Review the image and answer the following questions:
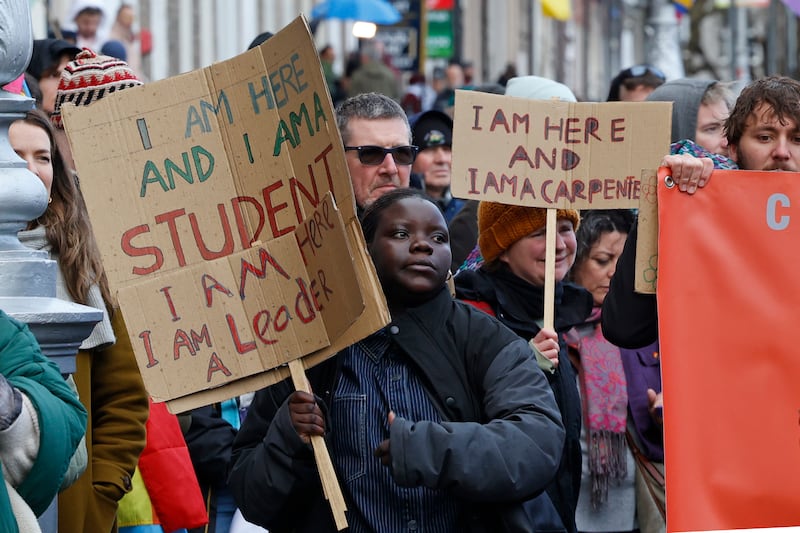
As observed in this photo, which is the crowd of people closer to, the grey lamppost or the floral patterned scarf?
the floral patterned scarf

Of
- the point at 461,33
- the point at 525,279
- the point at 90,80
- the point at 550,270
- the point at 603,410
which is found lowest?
the point at 461,33

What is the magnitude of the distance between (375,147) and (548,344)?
0.98 meters

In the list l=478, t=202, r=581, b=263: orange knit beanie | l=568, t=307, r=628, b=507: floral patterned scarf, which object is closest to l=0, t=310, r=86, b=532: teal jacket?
l=478, t=202, r=581, b=263: orange knit beanie

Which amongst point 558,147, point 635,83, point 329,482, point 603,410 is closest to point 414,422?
point 329,482

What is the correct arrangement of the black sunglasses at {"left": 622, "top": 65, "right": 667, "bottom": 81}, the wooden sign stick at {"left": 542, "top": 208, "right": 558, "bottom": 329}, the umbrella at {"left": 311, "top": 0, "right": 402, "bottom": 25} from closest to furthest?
the wooden sign stick at {"left": 542, "top": 208, "right": 558, "bottom": 329}
the black sunglasses at {"left": 622, "top": 65, "right": 667, "bottom": 81}
the umbrella at {"left": 311, "top": 0, "right": 402, "bottom": 25}

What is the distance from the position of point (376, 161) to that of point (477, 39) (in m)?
36.6

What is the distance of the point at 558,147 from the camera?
19.5ft

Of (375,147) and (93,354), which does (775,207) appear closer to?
(375,147)

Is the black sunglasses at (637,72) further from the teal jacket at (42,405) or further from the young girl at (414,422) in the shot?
the teal jacket at (42,405)

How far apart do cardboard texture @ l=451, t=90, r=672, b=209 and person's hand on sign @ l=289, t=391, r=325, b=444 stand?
164 cm

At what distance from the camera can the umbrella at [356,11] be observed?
18.5 m

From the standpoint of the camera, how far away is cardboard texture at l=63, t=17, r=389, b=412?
448 centimetres

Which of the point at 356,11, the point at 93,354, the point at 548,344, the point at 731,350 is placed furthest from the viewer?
the point at 356,11

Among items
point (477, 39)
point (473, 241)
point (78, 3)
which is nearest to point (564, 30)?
point (477, 39)
